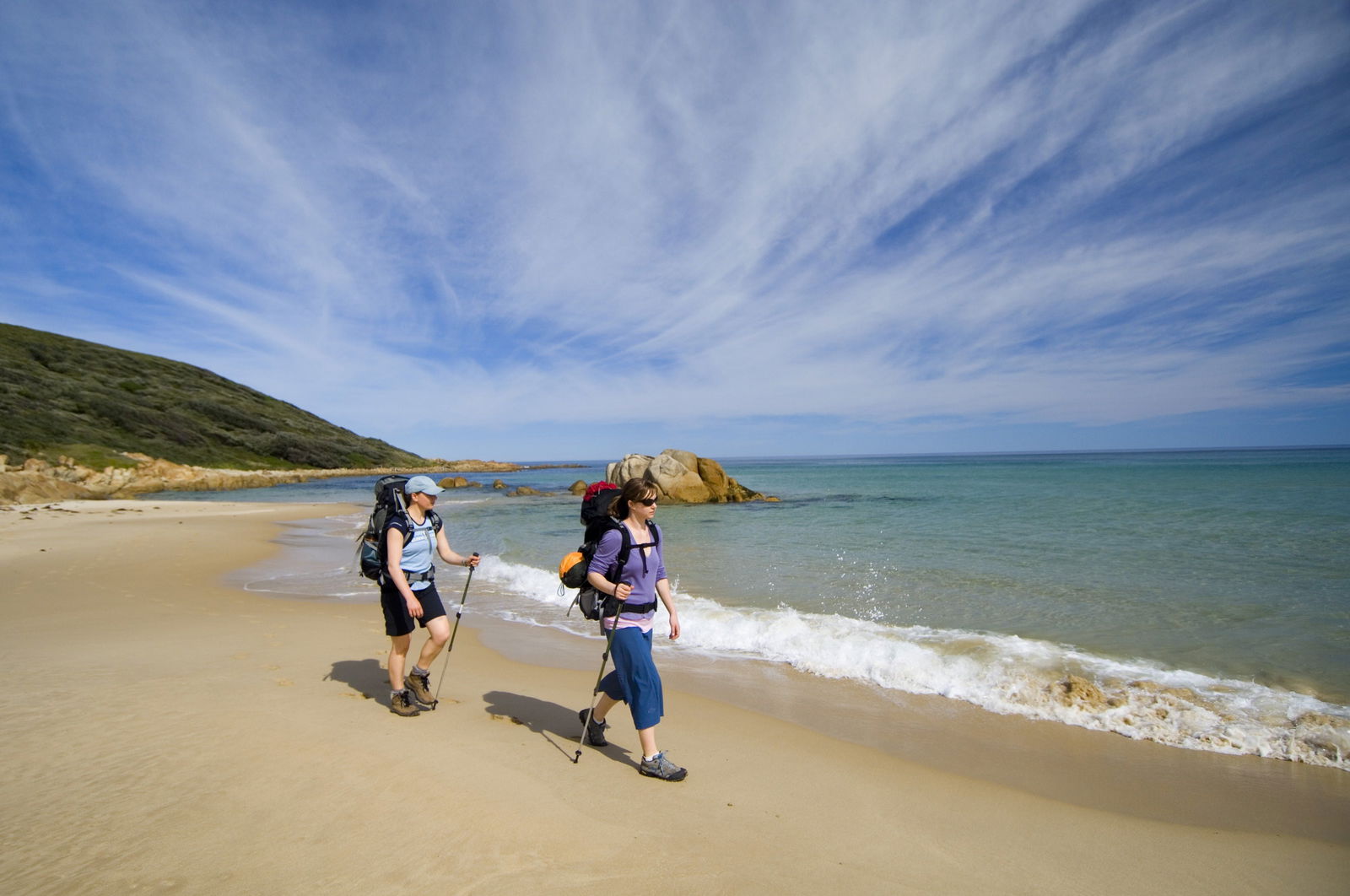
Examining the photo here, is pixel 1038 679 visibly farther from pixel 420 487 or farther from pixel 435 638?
pixel 420 487

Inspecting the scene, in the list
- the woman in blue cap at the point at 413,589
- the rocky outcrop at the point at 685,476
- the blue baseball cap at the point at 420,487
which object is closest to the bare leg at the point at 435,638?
the woman in blue cap at the point at 413,589

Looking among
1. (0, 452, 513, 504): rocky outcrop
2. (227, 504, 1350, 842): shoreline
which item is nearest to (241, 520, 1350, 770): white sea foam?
(227, 504, 1350, 842): shoreline

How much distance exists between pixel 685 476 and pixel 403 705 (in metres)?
30.1

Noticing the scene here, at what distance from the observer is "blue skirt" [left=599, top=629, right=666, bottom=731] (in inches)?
173

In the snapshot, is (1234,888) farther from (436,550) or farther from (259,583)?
(259,583)

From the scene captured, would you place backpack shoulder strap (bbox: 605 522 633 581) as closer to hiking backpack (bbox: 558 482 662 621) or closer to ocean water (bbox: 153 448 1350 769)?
hiking backpack (bbox: 558 482 662 621)

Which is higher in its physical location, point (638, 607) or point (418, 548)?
point (418, 548)

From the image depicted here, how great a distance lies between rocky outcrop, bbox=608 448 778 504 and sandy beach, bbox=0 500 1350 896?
28.0 m

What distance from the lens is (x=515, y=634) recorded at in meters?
9.29

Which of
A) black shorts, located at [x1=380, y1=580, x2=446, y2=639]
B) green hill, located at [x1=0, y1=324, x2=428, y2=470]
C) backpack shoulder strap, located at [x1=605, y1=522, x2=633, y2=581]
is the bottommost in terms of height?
black shorts, located at [x1=380, y1=580, x2=446, y2=639]

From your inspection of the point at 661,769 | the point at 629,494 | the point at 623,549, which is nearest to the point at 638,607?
the point at 623,549

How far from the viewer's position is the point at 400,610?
5332 mm

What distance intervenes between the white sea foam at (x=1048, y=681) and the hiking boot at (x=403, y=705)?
4.02 m

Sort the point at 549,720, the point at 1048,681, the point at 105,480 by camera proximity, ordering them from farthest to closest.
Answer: the point at 105,480 < the point at 1048,681 < the point at 549,720
